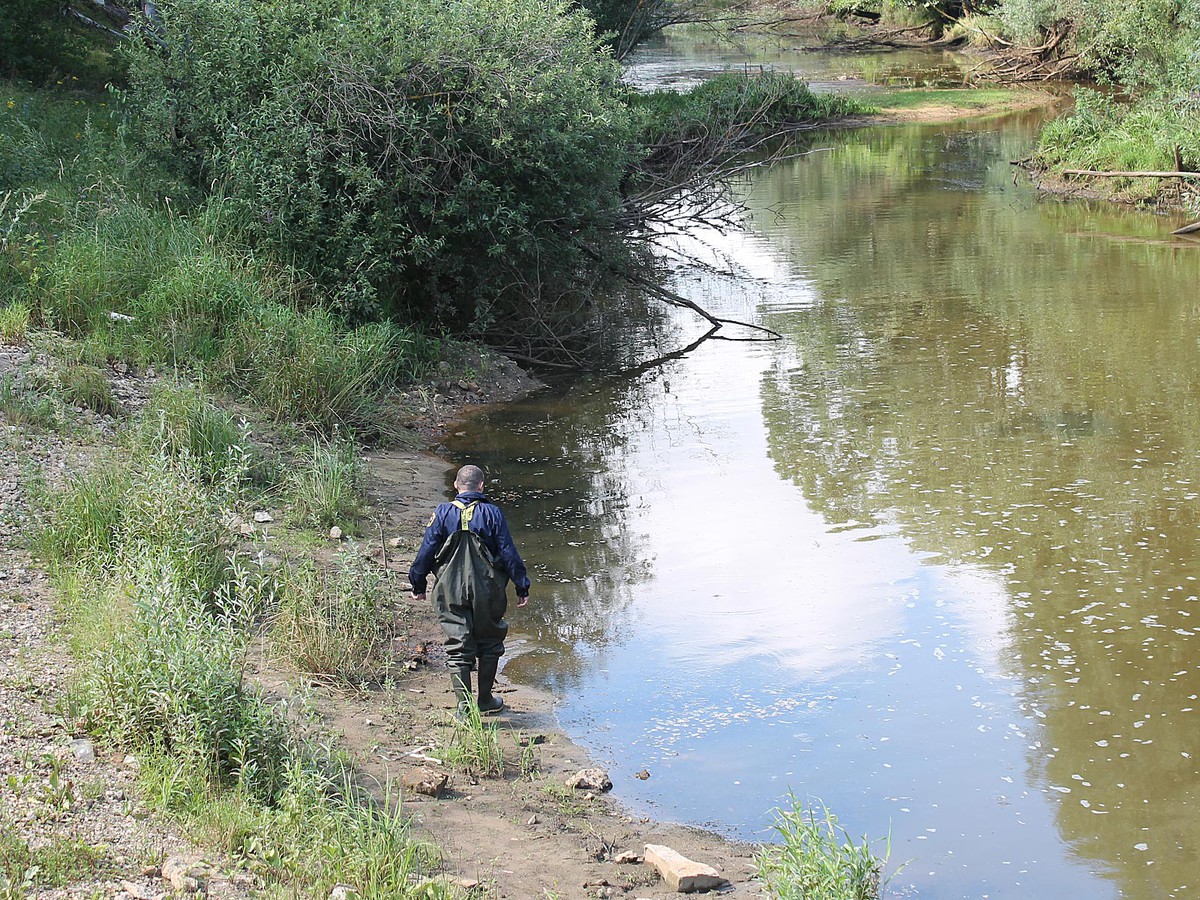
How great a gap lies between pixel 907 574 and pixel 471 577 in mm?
3533

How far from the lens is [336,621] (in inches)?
276

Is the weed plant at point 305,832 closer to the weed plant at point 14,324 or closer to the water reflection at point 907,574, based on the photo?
the water reflection at point 907,574

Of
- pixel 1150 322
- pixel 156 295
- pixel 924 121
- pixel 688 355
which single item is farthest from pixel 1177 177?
pixel 156 295

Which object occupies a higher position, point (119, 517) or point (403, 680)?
point (119, 517)

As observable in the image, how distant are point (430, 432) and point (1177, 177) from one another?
55.2ft

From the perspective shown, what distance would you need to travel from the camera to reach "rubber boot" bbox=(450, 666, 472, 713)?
6.38m

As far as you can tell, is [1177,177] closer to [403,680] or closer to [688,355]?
[688,355]

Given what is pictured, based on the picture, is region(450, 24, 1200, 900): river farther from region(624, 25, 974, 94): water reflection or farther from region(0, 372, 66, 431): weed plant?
region(624, 25, 974, 94): water reflection

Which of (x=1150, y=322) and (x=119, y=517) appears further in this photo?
(x=1150, y=322)

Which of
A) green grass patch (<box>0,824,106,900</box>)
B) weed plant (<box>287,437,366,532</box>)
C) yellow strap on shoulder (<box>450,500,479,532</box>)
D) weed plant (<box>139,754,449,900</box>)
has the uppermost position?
yellow strap on shoulder (<box>450,500,479,532</box>)

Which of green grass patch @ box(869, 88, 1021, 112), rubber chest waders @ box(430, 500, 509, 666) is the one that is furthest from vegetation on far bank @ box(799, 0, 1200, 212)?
rubber chest waders @ box(430, 500, 509, 666)

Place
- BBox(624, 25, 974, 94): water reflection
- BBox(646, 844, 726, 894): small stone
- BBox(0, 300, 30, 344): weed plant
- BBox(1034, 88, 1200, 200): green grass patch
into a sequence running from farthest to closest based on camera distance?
BBox(624, 25, 974, 94): water reflection < BBox(1034, 88, 1200, 200): green grass patch < BBox(0, 300, 30, 344): weed plant < BBox(646, 844, 726, 894): small stone

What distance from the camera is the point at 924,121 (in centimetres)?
3794

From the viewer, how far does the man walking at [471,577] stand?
6.58 meters
